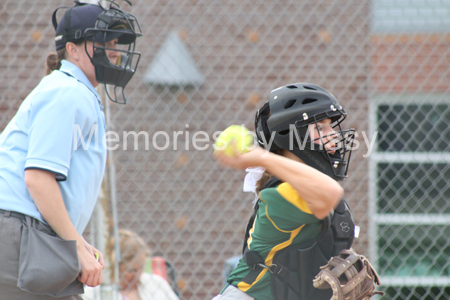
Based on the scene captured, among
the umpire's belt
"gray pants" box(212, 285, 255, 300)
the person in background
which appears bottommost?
the person in background

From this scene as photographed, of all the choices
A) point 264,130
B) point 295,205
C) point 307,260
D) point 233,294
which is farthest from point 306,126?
point 233,294

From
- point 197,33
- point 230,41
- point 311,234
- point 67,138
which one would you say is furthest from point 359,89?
point 67,138

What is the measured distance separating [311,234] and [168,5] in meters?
3.55

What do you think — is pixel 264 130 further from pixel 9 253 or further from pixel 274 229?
pixel 9 253

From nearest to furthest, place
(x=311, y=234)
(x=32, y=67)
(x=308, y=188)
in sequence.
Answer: (x=308, y=188) < (x=311, y=234) < (x=32, y=67)

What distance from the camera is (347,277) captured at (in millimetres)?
1511

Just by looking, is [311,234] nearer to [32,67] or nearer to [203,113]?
[203,113]

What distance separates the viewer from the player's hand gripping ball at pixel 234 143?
4.56 feet

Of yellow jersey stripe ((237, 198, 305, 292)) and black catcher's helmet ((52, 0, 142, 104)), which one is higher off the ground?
black catcher's helmet ((52, 0, 142, 104))

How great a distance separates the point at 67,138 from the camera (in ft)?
5.25

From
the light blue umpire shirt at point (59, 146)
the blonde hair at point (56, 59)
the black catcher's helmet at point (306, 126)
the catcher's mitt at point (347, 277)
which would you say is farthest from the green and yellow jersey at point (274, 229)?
the blonde hair at point (56, 59)

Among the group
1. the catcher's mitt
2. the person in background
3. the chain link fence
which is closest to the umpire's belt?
the catcher's mitt

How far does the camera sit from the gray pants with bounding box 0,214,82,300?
1.55 m

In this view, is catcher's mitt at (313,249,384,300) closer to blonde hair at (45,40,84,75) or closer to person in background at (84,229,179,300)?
blonde hair at (45,40,84,75)
